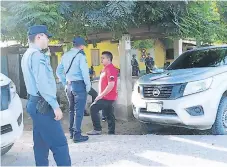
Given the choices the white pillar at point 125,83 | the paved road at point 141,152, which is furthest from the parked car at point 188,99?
the white pillar at point 125,83

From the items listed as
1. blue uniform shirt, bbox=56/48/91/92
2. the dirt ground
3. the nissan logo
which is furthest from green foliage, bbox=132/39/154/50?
blue uniform shirt, bbox=56/48/91/92

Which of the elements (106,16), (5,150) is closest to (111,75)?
(106,16)

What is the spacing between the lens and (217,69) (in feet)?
18.7

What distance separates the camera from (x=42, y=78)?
3.39 meters

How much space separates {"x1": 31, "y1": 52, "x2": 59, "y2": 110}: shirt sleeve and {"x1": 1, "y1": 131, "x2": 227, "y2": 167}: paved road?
1.36m

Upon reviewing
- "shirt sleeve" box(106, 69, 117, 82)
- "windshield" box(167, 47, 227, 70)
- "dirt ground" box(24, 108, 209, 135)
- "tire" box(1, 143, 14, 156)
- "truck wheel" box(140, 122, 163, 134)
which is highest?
"windshield" box(167, 47, 227, 70)

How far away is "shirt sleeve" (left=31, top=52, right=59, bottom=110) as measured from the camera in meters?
3.39

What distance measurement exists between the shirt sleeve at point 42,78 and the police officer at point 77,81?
70.8 inches

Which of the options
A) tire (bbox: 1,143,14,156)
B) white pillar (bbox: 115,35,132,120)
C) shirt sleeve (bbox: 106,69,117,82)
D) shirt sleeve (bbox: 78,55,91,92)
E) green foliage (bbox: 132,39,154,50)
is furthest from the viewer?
green foliage (bbox: 132,39,154,50)

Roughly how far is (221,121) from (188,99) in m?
0.77

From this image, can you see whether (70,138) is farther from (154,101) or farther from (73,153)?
(154,101)

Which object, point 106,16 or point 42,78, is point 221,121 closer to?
point 106,16

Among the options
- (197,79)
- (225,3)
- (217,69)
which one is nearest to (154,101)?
(197,79)

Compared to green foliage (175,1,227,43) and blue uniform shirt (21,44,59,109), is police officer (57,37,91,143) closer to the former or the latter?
blue uniform shirt (21,44,59,109)
